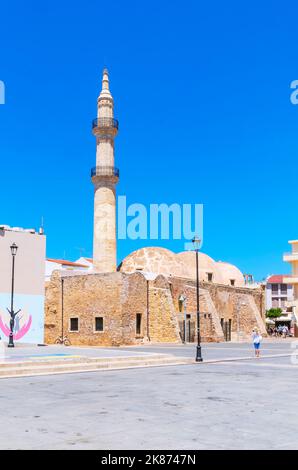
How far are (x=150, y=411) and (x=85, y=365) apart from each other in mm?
7865

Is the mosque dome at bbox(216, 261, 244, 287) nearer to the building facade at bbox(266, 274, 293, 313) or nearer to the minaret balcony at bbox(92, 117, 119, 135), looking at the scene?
the minaret balcony at bbox(92, 117, 119, 135)

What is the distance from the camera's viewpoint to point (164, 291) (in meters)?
33.8

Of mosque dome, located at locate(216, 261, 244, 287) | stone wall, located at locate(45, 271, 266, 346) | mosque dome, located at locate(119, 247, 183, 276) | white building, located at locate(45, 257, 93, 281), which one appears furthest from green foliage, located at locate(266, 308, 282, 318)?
stone wall, located at locate(45, 271, 266, 346)

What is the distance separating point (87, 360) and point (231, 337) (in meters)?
25.7

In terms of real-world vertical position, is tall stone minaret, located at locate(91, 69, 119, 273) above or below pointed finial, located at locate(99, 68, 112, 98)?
below

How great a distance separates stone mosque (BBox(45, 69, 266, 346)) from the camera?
32312mm

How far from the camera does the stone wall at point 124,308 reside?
32.0 meters

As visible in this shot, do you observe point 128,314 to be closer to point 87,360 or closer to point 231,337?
point 231,337

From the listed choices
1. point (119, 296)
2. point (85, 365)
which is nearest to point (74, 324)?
point (119, 296)

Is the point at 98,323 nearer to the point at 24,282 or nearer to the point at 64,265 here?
the point at 24,282

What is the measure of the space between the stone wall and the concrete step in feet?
44.7

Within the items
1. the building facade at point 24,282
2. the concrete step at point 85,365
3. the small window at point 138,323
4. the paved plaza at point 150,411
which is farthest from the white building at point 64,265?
the paved plaza at point 150,411

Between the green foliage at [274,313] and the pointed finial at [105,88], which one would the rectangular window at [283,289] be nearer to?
the green foliage at [274,313]
